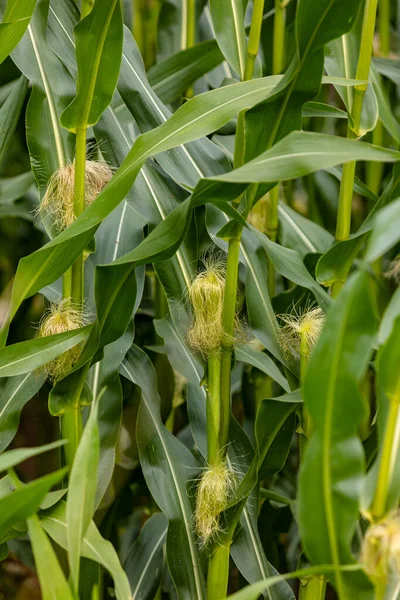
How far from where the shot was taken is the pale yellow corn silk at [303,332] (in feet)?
2.25

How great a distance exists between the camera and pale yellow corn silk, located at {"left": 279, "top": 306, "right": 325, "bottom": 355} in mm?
687

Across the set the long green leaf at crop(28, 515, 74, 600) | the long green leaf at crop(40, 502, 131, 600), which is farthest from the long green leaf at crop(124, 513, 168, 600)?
the long green leaf at crop(28, 515, 74, 600)

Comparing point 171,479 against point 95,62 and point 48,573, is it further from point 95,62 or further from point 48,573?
point 95,62

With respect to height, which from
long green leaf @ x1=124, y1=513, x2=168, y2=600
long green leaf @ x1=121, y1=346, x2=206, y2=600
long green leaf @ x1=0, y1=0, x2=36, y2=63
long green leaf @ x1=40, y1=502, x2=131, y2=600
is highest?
long green leaf @ x1=0, y1=0, x2=36, y2=63

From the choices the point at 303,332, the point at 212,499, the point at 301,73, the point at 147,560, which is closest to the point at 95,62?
the point at 301,73

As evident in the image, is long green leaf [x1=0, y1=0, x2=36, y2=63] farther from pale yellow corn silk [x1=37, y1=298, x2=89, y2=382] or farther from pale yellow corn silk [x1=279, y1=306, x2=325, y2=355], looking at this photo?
pale yellow corn silk [x1=279, y1=306, x2=325, y2=355]

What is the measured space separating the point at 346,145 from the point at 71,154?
12.2 inches

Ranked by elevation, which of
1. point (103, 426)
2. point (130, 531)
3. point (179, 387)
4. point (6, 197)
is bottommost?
point (130, 531)

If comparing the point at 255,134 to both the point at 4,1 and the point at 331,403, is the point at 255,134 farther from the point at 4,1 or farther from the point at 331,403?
the point at 4,1

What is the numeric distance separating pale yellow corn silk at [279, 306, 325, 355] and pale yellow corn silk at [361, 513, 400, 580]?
25 cm

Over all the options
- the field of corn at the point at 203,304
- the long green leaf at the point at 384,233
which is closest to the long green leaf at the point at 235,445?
the field of corn at the point at 203,304

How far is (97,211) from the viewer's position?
23.2 inches

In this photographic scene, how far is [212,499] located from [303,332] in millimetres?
173

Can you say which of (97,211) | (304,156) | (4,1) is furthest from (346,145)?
(4,1)
